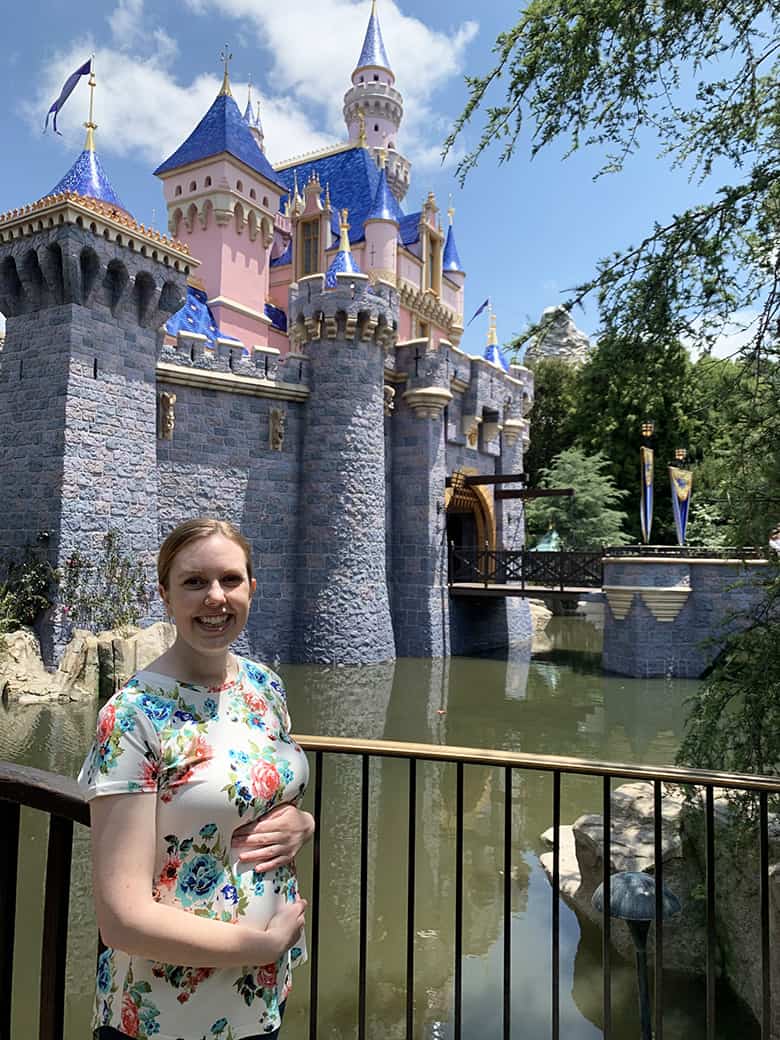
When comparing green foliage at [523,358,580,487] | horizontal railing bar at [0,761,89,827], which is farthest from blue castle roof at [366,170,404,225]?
horizontal railing bar at [0,761,89,827]

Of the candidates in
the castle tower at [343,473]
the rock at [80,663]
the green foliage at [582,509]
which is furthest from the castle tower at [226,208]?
the green foliage at [582,509]

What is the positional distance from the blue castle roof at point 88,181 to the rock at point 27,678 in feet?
22.1

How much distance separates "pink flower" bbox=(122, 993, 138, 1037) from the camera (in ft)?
4.10

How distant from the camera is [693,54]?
400 cm

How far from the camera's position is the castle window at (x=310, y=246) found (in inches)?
776

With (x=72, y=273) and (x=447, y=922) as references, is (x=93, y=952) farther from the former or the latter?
(x=72, y=273)

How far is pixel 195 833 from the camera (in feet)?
4.09

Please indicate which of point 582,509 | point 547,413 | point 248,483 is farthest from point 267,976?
point 547,413

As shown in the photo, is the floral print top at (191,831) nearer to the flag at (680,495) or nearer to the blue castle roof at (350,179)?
the flag at (680,495)

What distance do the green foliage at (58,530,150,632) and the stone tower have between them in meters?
0.15

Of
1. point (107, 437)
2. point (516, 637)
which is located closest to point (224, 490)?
point (107, 437)

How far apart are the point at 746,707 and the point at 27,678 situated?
907 centimetres

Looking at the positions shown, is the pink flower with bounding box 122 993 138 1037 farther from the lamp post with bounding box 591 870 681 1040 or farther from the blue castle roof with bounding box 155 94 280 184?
the blue castle roof with bounding box 155 94 280 184

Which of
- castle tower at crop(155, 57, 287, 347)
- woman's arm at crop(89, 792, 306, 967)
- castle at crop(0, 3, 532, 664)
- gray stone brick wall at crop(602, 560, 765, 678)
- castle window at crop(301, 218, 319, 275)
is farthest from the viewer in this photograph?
castle window at crop(301, 218, 319, 275)
